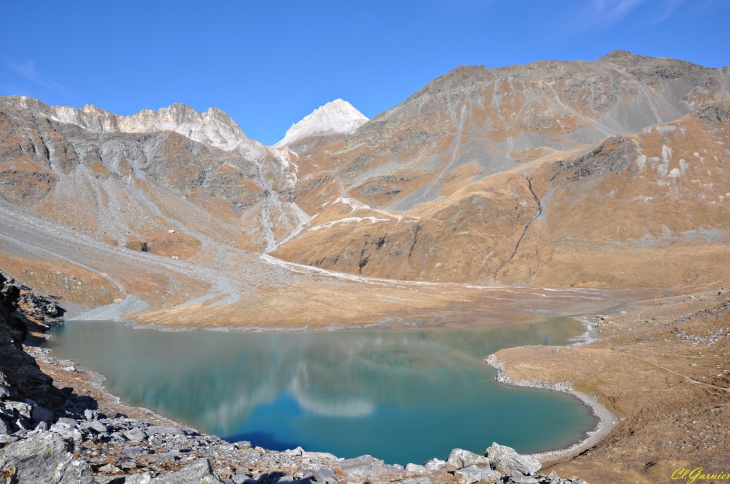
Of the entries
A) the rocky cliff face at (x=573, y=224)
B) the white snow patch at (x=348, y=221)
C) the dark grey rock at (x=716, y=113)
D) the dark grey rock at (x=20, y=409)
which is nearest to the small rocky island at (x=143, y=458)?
the dark grey rock at (x=20, y=409)

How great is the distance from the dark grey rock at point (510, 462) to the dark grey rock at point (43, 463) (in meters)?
16.3

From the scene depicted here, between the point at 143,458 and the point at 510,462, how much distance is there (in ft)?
51.1

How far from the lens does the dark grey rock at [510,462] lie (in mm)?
18719

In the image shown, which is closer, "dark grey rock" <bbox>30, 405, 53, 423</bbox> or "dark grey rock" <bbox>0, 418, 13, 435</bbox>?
"dark grey rock" <bbox>0, 418, 13, 435</bbox>

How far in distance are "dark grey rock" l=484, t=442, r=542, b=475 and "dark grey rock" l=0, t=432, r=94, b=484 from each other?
1634 centimetres

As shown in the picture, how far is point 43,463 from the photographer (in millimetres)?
10047

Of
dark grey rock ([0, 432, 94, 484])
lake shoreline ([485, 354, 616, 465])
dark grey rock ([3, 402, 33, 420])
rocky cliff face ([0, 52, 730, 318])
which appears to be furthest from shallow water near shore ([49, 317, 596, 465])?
rocky cliff face ([0, 52, 730, 318])

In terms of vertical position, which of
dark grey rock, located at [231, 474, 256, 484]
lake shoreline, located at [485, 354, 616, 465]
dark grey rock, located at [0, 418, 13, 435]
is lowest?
lake shoreline, located at [485, 354, 616, 465]

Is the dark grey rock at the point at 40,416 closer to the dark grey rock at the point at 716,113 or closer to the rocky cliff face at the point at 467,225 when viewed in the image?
the rocky cliff face at the point at 467,225

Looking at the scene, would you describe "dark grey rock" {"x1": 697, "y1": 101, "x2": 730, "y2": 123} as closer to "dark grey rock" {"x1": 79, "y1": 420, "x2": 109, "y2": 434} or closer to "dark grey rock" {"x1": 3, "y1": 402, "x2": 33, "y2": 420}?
"dark grey rock" {"x1": 79, "y1": 420, "x2": 109, "y2": 434}

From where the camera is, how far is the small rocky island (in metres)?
10.4
